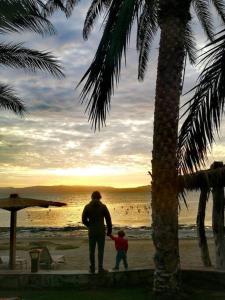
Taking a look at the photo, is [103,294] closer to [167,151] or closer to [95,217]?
[95,217]

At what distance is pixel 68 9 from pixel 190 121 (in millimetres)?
7319

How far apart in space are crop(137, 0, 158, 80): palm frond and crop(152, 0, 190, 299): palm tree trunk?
8.14ft

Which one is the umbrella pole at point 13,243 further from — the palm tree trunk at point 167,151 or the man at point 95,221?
the palm tree trunk at point 167,151

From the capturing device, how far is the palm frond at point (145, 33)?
13.0 meters

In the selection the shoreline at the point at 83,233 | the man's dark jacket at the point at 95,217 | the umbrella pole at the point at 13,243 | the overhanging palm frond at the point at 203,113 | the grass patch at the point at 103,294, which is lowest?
the shoreline at the point at 83,233

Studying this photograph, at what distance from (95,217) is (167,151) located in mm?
2310

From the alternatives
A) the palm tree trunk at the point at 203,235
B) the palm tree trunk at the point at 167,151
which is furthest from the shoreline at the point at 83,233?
the palm tree trunk at the point at 167,151

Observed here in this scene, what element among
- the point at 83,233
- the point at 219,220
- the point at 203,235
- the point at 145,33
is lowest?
the point at 83,233

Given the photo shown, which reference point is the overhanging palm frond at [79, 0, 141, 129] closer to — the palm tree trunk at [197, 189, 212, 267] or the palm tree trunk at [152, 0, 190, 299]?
the palm tree trunk at [152, 0, 190, 299]

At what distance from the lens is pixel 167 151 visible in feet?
30.3

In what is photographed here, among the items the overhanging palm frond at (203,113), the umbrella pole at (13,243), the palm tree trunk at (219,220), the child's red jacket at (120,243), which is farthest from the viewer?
the umbrella pole at (13,243)

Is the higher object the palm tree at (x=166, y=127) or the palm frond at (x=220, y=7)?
the palm frond at (x=220, y=7)

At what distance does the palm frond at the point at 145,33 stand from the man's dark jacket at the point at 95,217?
4674 mm

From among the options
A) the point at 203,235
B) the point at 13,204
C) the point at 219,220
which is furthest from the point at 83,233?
the point at 219,220
